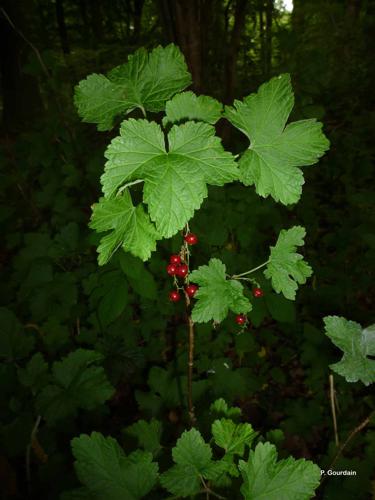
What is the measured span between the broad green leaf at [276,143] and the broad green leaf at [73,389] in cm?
113

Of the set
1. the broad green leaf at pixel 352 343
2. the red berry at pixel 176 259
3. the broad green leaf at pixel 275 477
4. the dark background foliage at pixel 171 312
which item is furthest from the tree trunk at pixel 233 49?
the broad green leaf at pixel 275 477

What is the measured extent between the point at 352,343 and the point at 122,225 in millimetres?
Result: 840

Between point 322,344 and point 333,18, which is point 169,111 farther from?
point 333,18

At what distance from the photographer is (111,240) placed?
0.91 meters

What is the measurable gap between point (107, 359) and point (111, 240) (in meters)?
1.42

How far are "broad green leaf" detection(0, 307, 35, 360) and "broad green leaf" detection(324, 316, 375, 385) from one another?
145 cm

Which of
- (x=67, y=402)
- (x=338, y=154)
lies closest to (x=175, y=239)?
(x=67, y=402)

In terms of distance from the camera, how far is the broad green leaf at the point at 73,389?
149 cm

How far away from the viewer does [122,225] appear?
907 millimetres

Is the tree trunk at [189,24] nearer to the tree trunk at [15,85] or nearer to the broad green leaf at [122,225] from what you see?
the broad green leaf at [122,225]

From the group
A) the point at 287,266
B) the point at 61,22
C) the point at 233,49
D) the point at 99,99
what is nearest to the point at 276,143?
the point at 287,266

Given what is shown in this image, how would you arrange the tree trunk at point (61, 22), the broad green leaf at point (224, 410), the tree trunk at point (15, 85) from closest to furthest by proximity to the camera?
the broad green leaf at point (224, 410), the tree trunk at point (15, 85), the tree trunk at point (61, 22)

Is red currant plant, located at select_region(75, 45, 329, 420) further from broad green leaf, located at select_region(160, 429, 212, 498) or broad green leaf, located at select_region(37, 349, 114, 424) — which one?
broad green leaf, located at select_region(37, 349, 114, 424)

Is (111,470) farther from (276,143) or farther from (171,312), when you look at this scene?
(171,312)
